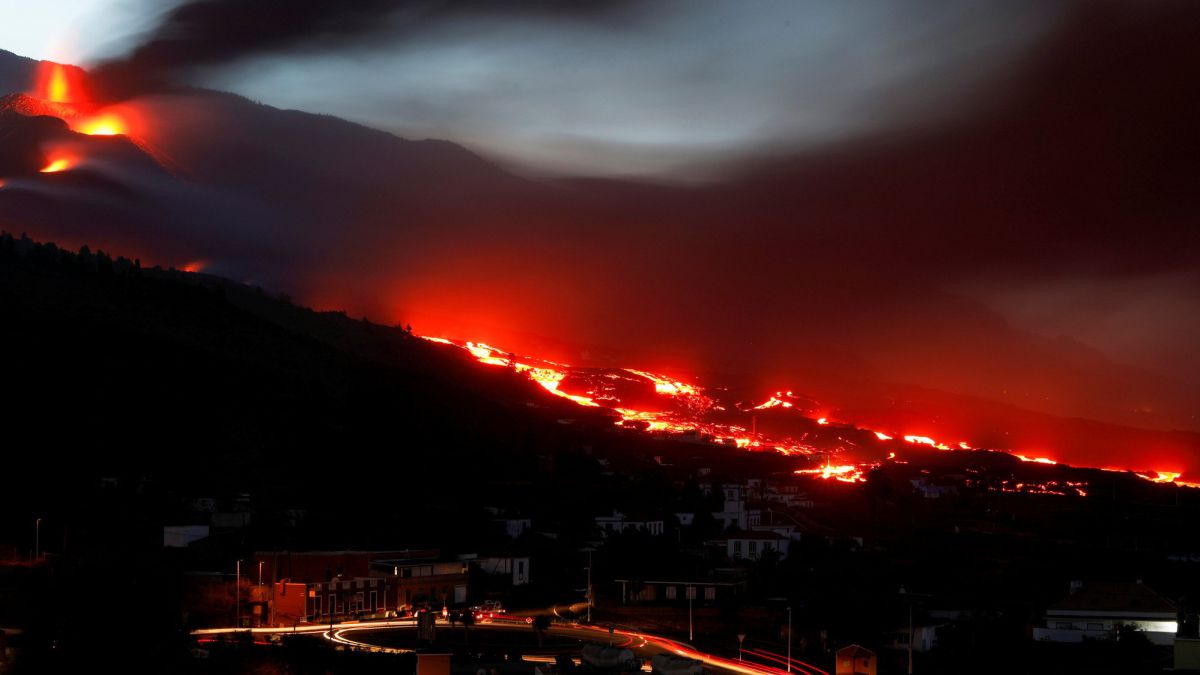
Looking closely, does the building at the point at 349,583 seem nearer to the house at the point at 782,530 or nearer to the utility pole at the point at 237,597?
the utility pole at the point at 237,597

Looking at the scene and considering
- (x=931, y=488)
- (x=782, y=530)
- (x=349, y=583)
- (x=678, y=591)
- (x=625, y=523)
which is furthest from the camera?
(x=931, y=488)

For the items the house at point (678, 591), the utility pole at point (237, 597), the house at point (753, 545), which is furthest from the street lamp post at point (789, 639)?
the utility pole at point (237, 597)

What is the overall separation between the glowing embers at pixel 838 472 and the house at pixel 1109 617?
38823 mm

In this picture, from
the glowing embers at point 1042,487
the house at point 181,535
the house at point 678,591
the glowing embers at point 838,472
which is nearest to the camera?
the house at point 678,591

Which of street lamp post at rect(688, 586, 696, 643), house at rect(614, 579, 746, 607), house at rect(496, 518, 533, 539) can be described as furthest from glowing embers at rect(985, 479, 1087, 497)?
street lamp post at rect(688, 586, 696, 643)

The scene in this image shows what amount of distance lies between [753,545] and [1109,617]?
17142 mm

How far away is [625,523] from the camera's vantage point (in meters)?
59.5

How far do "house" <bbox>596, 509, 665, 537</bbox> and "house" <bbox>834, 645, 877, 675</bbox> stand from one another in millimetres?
24445

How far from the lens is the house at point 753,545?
52.8m

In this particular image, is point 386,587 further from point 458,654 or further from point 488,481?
point 488,481

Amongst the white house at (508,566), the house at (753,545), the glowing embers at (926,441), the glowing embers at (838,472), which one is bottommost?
the white house at (508,566)

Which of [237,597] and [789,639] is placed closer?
[789,639]

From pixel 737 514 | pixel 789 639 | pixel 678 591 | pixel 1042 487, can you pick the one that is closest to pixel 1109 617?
pixel 789 639

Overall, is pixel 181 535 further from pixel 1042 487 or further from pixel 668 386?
pixel 668 386
